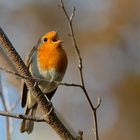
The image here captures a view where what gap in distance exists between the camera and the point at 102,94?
25.2 ft

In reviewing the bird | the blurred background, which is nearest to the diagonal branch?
the bird

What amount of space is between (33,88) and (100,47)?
13.8ft

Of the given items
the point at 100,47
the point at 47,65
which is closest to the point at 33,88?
the point at 47,65

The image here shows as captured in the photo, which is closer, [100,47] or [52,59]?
[52,59]

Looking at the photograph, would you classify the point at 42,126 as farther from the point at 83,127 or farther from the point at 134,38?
the point at 134,38

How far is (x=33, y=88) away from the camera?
402 centimetres

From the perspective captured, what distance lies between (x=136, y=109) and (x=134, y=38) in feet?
3.07

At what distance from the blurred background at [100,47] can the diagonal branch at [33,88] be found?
11.0ft

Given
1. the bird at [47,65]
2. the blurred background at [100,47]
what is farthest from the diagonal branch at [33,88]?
the blurred background at [100,47]

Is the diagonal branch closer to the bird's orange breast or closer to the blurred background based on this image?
the bird's orange breast

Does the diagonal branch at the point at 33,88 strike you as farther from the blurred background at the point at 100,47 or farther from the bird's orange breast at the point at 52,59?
the blurred background at the point at 100,47

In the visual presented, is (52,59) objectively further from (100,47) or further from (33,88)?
(100,47)

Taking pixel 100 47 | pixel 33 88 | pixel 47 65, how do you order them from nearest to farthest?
pixel 33 88 < pixel 47 65 < pixel 100 47

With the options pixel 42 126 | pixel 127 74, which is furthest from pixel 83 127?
pixel 127 74
